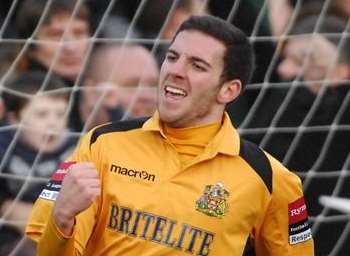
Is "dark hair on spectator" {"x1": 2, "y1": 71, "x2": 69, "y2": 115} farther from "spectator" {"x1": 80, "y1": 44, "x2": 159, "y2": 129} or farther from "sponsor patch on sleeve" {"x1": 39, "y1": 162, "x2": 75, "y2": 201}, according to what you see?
"sponsor patch on sleeve" {"x1": 39, "y1": 162, "x2": 75, "y2": 201}

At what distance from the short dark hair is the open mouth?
12cm

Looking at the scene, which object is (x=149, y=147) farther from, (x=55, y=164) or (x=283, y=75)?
(x=283, y=75)

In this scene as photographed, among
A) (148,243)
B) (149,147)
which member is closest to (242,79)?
(149,147)

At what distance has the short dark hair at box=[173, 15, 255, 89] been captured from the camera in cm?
186

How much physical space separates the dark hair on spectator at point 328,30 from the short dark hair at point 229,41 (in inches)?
53.0

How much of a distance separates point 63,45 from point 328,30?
2.87 ft

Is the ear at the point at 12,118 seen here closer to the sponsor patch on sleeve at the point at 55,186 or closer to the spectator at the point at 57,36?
the spectator at the point at 57,36

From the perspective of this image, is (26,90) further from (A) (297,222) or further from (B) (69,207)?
(B) (69,207)

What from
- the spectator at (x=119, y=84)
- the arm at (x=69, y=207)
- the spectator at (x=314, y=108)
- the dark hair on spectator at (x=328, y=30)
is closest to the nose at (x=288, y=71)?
the spectator at (x=314, y=108)

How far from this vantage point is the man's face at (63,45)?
10.0 ft

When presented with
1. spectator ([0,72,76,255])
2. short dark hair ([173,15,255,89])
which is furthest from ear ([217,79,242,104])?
spectator ([0,72,76,255])

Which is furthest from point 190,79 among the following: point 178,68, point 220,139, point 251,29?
point 251,29

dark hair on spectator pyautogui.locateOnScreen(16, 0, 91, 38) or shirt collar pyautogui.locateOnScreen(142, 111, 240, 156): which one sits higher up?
dark hair on spectator pyautogui.locateOnScreen(16, 0, 91, 38)

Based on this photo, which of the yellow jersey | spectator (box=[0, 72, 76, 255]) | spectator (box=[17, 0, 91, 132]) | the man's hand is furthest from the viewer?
spectator (box=[17, 0, 91, 132])
